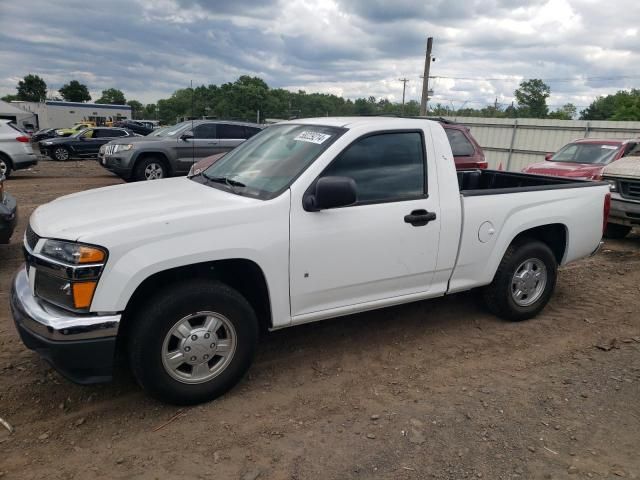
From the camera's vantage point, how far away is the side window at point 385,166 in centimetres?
361

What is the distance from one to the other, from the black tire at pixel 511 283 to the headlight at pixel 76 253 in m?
3.32

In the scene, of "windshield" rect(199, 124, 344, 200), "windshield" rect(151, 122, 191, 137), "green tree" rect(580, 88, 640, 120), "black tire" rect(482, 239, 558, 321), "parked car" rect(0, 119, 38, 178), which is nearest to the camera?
"windshield" rect(199, 124, 344, 200)

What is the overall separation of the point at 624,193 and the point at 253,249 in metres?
7.24

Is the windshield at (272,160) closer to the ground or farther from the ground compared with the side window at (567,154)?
farther from the ground

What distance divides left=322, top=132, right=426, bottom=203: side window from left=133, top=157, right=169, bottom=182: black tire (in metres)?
9.34

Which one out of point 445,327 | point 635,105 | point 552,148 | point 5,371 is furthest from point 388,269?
point 635,105

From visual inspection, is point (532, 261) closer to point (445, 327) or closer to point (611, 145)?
point (445, 327)

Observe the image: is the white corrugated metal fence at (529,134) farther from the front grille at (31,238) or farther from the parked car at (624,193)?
the front grille at (31,238)

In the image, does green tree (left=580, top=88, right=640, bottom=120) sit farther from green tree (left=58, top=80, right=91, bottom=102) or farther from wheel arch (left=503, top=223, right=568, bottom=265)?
green tree (left=58, top=80, right=91, bottom=102)

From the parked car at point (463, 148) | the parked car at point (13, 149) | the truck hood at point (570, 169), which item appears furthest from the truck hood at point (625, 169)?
the parked car at point (13, 149)

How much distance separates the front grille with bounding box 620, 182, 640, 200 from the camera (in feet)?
25.8

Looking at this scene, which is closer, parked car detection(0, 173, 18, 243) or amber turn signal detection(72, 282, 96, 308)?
amber turn signal detection(72, 282, 96, 308)

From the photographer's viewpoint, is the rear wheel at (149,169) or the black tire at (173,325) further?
the rear wheel at (149,169)

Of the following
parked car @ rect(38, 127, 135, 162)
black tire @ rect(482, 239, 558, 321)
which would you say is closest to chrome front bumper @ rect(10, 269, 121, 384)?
black tire @ rect(482, 239, 558, 321)
